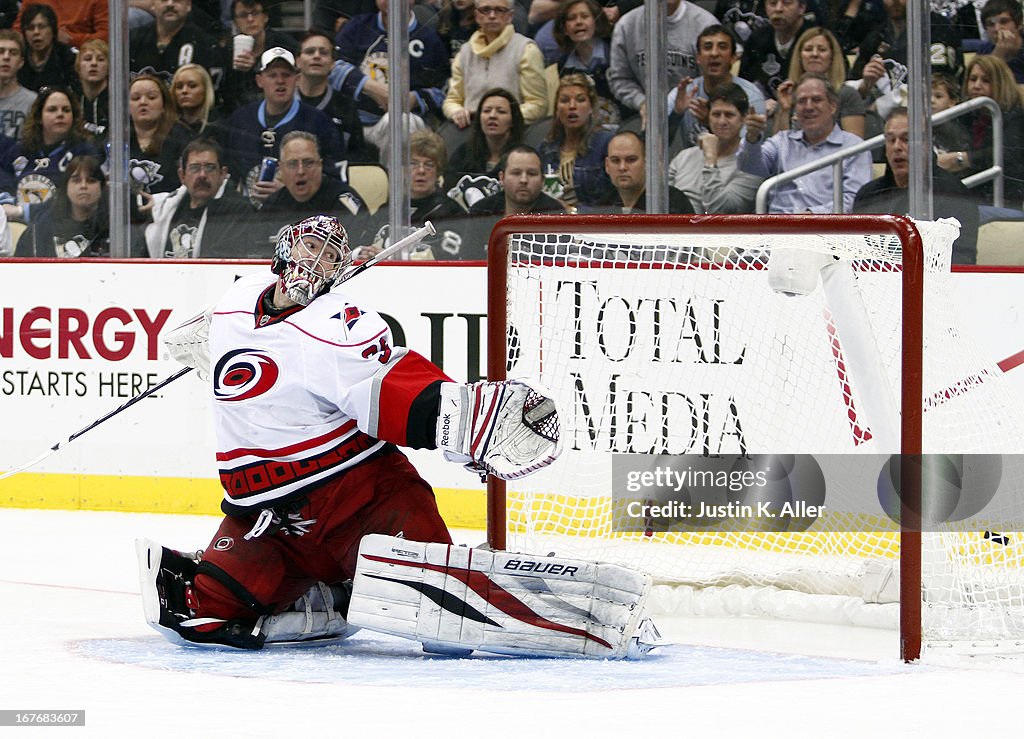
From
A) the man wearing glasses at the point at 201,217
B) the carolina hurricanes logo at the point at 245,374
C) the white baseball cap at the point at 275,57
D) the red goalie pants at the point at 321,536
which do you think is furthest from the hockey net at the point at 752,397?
the white baseball cap at the point at 275,57

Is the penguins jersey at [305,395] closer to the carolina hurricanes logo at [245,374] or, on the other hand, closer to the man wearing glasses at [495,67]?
the carolina hurricanes logo at [245,374]

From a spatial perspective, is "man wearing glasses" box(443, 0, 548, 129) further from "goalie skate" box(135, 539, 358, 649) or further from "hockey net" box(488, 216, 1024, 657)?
"goalie skate" box(135, 539, 358, 649)

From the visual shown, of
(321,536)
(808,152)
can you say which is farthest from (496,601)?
(808,152)

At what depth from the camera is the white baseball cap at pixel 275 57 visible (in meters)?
6.05

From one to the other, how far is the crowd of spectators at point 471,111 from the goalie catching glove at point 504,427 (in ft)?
7.47

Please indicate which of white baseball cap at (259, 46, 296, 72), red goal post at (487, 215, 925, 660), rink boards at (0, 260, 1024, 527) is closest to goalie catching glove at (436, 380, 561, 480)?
red goal post at (487, 215, 925, 660)

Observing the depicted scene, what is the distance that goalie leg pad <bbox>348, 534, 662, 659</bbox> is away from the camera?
132 inches

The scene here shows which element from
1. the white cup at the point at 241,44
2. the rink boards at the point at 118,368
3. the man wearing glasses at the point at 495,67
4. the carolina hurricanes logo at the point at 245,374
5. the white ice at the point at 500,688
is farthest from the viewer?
the white cup at the point at 241,44

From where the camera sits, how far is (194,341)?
384 cm

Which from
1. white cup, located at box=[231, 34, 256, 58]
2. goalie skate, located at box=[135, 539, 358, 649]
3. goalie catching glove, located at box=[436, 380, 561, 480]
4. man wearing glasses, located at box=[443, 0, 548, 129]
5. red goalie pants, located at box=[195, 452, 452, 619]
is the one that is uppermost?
white cup, located at box=[231, 34, 256, 58]

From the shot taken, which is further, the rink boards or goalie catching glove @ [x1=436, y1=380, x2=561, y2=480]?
the rink boards

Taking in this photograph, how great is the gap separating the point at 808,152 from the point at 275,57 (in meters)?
1.97

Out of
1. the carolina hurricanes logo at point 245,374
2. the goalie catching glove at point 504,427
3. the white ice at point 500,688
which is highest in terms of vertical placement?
the carolina hurricanes logo at point 245,374

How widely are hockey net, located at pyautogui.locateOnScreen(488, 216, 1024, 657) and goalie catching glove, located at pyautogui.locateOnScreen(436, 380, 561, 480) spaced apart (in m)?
0.57
